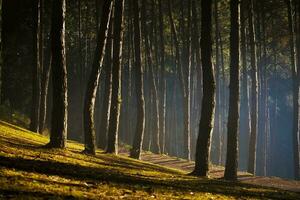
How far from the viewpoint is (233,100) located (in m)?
16.9

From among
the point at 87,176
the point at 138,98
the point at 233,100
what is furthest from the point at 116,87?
the point at 87,176

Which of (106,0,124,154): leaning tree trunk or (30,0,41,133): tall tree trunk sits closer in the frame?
(106,0,124,154): leaning tree trunk

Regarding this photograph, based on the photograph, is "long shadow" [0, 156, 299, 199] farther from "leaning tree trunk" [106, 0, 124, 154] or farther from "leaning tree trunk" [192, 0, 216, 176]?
"leaning tree trunk" [106, 0, 124, 154]

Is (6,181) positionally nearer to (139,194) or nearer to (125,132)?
(139,194)

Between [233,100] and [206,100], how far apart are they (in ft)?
5.52

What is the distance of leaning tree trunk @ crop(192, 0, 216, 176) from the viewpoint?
51.1ft

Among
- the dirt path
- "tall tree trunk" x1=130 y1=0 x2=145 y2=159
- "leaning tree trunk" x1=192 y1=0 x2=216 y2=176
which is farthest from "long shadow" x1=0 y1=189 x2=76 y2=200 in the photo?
"tall tree trunk" x1=130 y1=0 x2=145 y2=159

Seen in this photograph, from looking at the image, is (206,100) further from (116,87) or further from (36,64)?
(36,64)

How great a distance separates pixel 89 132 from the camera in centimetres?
1770

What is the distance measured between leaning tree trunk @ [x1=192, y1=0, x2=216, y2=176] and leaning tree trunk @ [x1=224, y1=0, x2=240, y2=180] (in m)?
1.51

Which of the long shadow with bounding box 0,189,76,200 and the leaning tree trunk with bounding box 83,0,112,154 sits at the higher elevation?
the leaning tree trunk with bounding box 83,0,112,154

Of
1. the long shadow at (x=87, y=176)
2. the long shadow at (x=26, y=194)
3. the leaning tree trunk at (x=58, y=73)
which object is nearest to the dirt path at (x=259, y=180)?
the long shadow at (x=87, y=176)

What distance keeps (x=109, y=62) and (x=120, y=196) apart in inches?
721

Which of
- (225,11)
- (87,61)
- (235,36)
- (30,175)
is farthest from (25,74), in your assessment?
(30,175)
